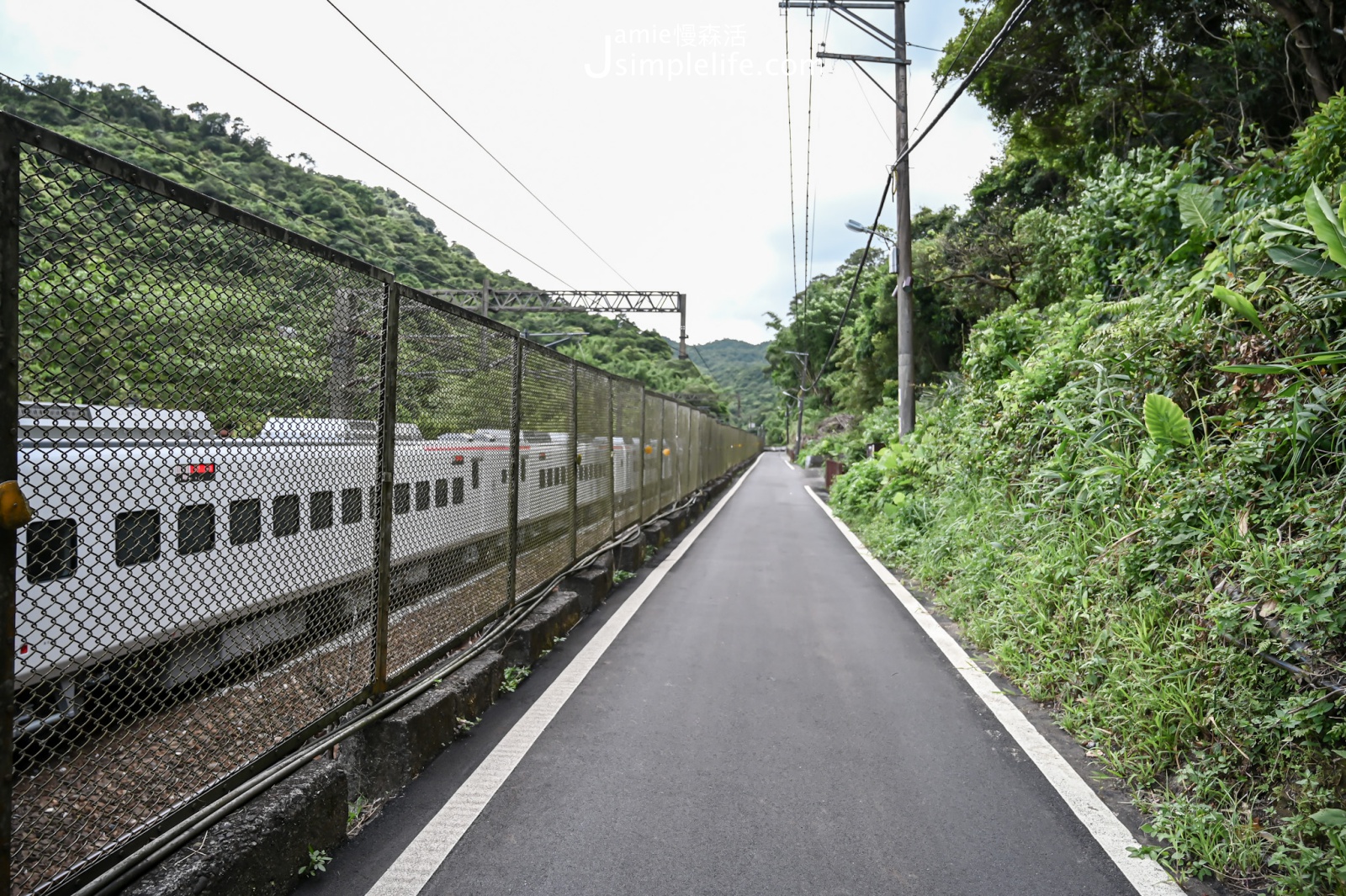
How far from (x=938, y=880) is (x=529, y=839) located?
1.45m

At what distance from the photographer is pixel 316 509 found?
9.32 feet

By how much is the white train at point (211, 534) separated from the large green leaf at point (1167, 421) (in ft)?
13.3

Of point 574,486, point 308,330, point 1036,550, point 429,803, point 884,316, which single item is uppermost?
point 884,316

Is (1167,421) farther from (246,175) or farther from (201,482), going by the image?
(246,175)

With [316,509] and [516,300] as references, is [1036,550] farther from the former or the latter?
[516,300]

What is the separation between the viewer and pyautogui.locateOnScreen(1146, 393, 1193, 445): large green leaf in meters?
4.50

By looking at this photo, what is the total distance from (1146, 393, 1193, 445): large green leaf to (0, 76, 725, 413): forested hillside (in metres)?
4.66

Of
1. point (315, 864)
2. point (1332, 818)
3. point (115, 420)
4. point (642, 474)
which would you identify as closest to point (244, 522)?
point (115, 420)

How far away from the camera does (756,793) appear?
124 inches

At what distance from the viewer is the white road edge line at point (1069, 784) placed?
8.36 ft

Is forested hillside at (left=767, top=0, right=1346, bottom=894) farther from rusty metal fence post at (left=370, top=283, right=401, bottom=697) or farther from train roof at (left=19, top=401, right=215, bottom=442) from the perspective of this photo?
train roof at (left=19, top=401, right=215, bottom=442)

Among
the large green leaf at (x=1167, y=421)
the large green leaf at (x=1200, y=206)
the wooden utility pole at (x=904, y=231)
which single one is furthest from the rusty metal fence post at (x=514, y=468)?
the wooden utility pole at (x=904, y=231)

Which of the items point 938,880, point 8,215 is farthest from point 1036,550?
point 8,215

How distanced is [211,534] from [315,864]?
3.86 ft
